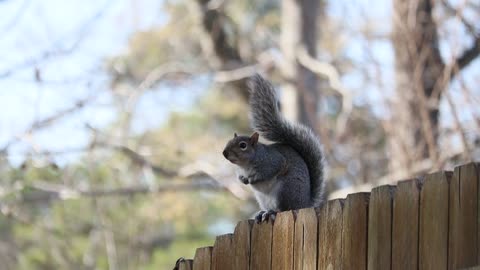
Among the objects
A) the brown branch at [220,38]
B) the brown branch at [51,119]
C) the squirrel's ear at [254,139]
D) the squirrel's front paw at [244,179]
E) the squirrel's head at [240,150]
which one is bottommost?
the squirrel's front paw at [244,179]

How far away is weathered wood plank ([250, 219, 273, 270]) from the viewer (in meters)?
2.86

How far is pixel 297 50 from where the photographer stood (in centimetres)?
859

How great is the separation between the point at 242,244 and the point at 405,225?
2.58 ft

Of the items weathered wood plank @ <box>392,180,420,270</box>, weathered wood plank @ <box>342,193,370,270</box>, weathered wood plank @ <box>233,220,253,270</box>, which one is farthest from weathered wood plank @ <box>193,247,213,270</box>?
weathered wood plank @ <box>392,180,420,270</box>

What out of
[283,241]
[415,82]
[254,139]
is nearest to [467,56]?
[415,82]

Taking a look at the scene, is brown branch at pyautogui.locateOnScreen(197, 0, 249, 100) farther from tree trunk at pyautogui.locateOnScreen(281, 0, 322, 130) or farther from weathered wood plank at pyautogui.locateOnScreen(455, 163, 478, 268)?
weathered wood plank at pyautogui.locateOnScreen(455, 163, 478, 268)

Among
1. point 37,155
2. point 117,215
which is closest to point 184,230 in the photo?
point 117,215

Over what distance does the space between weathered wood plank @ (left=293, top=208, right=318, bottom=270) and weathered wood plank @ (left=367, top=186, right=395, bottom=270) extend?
0.26 metres

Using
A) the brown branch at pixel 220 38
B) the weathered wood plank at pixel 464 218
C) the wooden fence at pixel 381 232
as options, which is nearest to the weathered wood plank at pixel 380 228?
the wooden fence at pixel 381 232

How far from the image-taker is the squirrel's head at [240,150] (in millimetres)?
3695

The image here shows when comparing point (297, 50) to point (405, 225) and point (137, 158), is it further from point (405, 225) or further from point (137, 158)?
point (405, 225)

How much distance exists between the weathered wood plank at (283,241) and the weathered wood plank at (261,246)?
0.08 feet

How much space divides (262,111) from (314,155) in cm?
30

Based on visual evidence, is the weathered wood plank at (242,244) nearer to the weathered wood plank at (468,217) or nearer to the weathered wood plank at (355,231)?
the weathered wood plank at (355,231)
